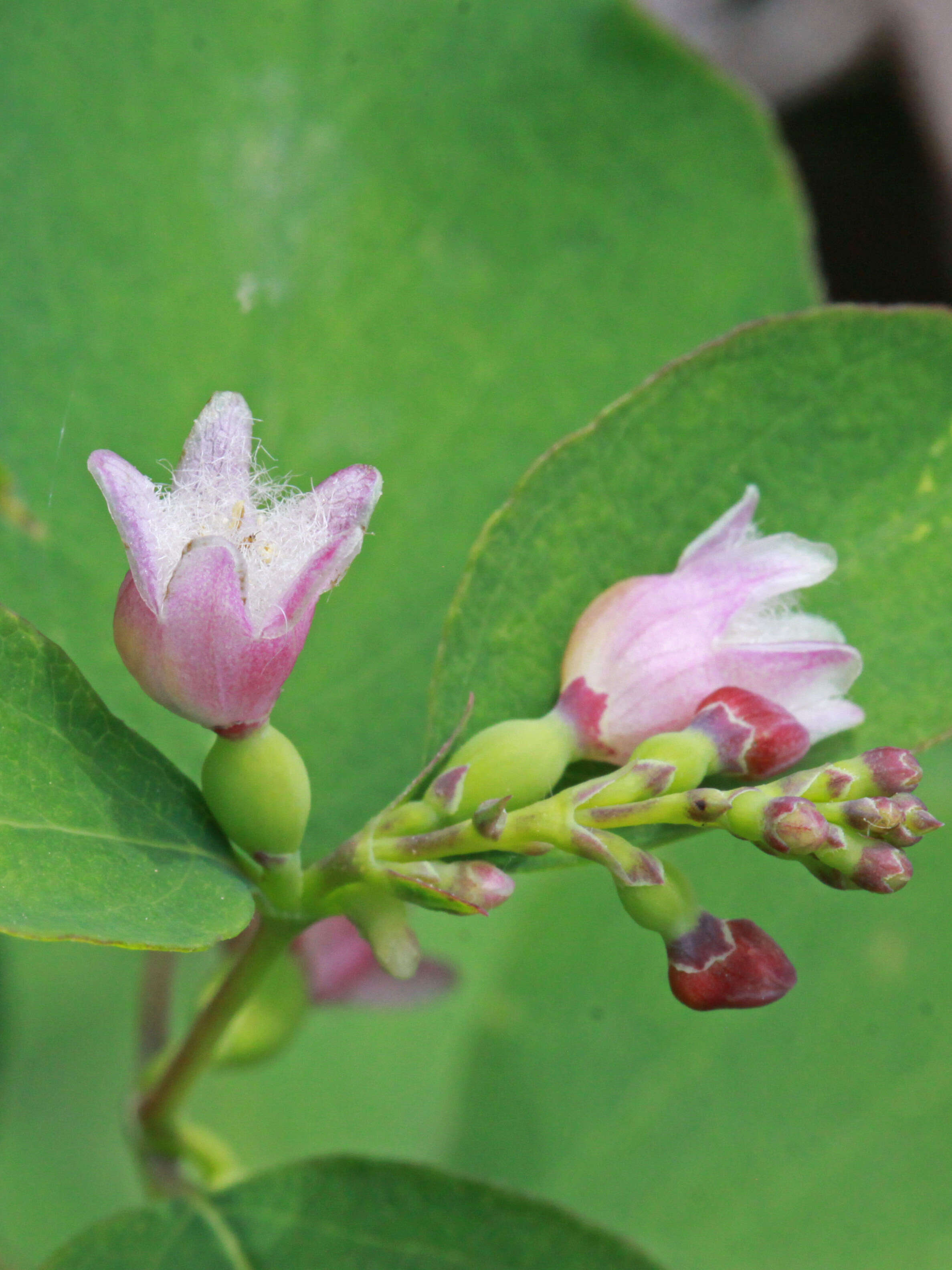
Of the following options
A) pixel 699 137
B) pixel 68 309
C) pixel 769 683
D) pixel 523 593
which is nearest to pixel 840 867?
pixel 769 683

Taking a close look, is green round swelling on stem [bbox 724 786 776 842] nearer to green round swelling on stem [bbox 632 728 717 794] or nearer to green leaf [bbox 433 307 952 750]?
green round swelling on stem [bbox 632 728 717 794]

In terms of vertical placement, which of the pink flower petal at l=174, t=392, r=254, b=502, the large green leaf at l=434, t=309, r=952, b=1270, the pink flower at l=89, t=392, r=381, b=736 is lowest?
the large green leaf at l=434, t=309, r=952, b=1270

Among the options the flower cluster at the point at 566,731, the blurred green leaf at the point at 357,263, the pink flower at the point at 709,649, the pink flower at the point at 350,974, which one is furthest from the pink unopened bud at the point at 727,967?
the pink flower at the point at 350,974

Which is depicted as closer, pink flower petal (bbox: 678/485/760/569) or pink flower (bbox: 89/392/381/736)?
pink flower (bbox: 89/392/381/736)

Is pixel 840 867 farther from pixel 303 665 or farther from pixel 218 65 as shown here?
pixel 218 65

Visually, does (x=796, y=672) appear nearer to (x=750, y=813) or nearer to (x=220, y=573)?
(x=750, y=813)

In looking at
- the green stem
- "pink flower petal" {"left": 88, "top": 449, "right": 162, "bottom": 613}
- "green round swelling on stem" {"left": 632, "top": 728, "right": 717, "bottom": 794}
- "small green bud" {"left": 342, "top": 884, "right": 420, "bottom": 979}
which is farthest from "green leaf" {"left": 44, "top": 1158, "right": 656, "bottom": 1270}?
"pink flower petal" {"left": 88, "top": 449, "right": 162, "bottom": 613}
